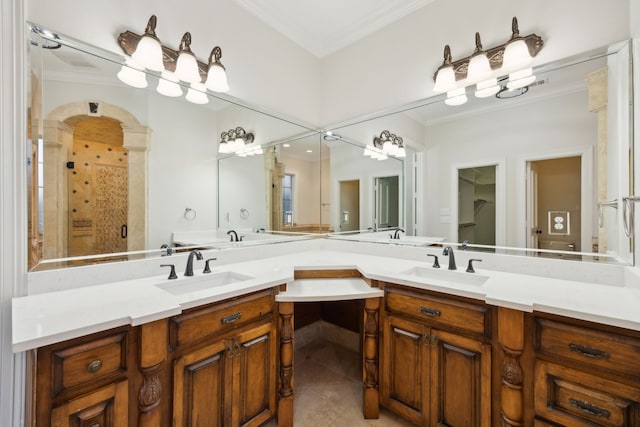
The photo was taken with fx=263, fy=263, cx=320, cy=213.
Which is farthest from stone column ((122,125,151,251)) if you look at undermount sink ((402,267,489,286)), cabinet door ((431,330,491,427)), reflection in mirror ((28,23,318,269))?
cabinet door ((431,330,491,427))

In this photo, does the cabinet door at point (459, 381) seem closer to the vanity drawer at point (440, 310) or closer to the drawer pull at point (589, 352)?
the vanity drawer at point (440, 310)

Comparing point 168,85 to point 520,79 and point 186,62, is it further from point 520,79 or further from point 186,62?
point 520,79

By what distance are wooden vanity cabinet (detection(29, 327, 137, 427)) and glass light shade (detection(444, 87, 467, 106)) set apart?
2.25m

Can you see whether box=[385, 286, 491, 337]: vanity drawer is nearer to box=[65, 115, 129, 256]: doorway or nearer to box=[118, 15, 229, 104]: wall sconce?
box=[65, 115, 129, 256]: doorway

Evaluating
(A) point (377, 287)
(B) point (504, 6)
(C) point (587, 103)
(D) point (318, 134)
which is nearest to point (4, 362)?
(A) point (377, 287)

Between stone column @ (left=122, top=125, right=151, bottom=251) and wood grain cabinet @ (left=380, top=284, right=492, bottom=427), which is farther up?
stone column @ (left=122, top=125, right=151, bottom=251)

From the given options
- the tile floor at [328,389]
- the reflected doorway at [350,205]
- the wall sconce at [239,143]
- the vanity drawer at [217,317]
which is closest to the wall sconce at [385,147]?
the reflected doorway at [350,205]

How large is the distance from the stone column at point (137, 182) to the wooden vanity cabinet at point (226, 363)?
2.30 ft

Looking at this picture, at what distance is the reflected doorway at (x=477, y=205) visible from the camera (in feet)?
5.78

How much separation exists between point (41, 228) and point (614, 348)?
2.40 m

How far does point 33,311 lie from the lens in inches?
38.4

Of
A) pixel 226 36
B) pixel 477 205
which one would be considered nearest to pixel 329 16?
pixel 226 36

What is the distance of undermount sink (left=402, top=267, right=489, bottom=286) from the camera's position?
1.54 m

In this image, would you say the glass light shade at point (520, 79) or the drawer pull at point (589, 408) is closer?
the drawer pull at point (589, 408)
